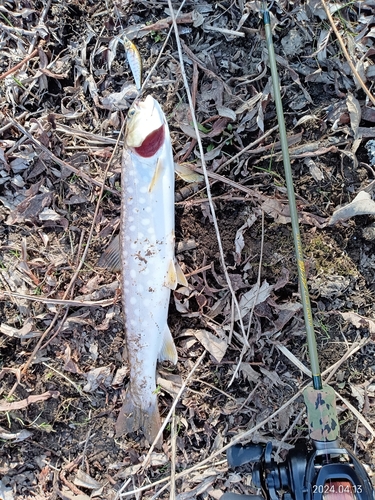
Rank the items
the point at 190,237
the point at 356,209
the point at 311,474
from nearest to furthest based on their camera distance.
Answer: the point at 311,474
the point at 356,209
the point at 190,237

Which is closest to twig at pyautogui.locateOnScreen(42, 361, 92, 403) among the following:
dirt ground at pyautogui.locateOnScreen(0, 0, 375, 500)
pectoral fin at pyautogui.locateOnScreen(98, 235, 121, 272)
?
dirt ground at pyautogui.locateOnScreen(0, 0, 375, 500)

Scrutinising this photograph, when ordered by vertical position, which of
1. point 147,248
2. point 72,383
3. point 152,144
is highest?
point 152,144

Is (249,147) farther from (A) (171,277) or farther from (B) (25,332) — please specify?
(B) (25,332)

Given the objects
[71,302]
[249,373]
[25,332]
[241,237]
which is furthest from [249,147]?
[25,332]

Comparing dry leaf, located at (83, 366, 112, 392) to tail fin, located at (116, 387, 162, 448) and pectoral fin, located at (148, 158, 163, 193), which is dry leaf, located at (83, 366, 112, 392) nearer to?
→ tail fin, located at (116, 387, 162, 448)

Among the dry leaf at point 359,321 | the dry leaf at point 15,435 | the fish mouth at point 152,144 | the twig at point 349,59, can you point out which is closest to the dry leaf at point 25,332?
the dry leaf at point 15,435

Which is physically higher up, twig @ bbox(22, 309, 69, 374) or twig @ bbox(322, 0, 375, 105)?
twig @ bbox(322, 0, 375, 105)

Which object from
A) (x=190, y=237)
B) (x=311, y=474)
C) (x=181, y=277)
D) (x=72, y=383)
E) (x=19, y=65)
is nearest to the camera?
(x=311, y=474)

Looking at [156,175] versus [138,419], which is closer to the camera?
[156,175]
